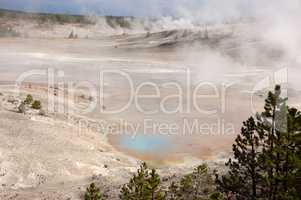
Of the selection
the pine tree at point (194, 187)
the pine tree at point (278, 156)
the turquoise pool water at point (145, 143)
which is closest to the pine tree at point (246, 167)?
the pine tree at point (278, 156)

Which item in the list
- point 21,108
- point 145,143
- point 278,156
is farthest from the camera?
point 21,108

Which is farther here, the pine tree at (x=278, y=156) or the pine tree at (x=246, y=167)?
the pine tree at (x=246, y=167)

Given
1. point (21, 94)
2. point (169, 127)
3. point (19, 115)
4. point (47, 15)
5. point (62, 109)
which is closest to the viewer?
point (19, 115)

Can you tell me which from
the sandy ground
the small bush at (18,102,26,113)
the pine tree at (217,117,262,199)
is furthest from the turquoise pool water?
the pine tree at (217,117,262,199)

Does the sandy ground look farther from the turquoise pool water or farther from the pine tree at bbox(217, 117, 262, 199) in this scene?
the pine tree at bbox(217, 117, 262, 199)

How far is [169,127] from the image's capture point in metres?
27.6

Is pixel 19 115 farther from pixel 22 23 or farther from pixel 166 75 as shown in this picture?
pixel 22 23

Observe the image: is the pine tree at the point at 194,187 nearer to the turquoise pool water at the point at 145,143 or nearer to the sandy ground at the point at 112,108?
the sandy ground at the point at 112,108

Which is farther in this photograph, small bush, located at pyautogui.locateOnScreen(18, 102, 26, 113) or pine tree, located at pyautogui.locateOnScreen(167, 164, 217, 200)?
small bush, located at pyautogui.locateOnScreen(18, 102, 26, 113)

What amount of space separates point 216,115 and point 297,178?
19512 millimetres

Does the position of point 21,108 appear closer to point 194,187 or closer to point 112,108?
point 112,108

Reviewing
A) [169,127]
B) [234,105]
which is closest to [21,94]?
[169,127]

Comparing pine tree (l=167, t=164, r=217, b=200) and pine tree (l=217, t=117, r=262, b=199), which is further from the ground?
pine tree (l=217, t=117, r=262, b=199)

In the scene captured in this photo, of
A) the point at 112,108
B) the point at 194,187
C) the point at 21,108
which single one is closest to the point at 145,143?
the point at 21,108
